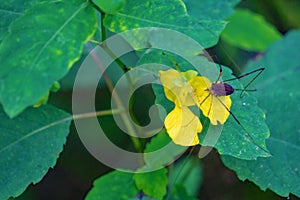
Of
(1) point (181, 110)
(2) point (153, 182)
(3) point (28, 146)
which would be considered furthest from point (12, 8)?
(2) point (153, 182)

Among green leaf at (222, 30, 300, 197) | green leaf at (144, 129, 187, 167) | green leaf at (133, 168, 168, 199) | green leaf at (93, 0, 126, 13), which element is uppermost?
green leaf at (93, 0, 126, 13)

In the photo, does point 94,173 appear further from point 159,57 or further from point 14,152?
point 159,57

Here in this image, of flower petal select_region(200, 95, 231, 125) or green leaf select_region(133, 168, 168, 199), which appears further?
green leaf select_region(133, 168, 168, 199)

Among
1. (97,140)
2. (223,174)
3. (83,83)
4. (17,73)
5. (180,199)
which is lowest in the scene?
(223,174)

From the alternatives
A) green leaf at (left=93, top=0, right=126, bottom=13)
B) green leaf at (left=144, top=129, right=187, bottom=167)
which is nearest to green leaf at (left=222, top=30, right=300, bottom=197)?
green leaf at (left=144, top=129, right=187, bottom=167)

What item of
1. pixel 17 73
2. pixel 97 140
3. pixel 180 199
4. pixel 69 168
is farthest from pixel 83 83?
pixel 17 73

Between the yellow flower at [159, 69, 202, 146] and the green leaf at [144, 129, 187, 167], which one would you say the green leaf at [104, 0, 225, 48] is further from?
the green leaf at [144, 129, 187, 167]

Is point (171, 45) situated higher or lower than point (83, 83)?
higher
